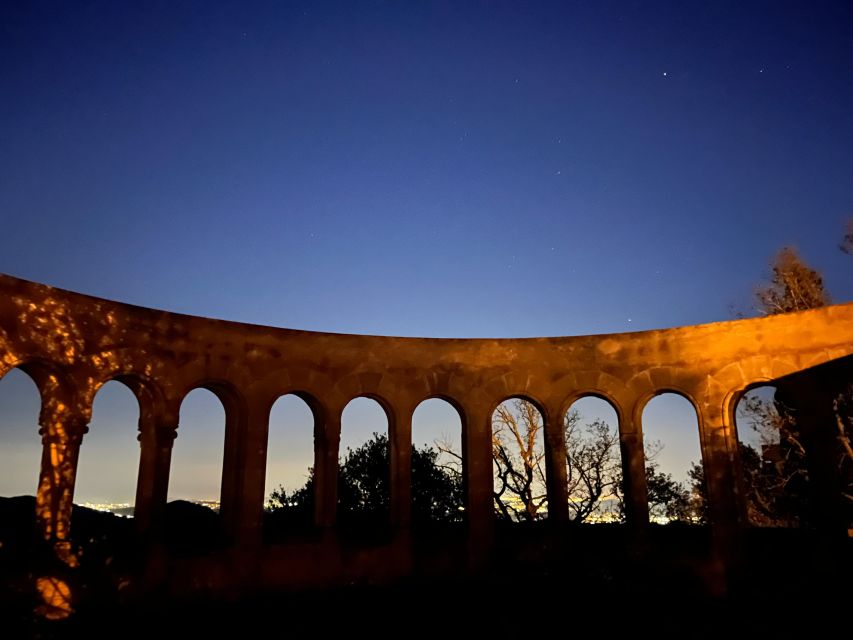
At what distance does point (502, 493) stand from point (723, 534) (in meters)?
7.36

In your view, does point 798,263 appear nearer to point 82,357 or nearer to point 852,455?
point 852,455

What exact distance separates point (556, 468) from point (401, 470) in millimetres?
2759

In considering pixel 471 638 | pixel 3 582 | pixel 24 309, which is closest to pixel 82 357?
pixel 24 309

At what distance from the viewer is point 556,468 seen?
11.4m

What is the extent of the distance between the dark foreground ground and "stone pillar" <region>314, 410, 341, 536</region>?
117 centimetres

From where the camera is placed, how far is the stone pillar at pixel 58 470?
8328mm

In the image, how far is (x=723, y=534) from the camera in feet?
33.6

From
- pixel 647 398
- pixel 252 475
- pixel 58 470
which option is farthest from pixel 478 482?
pixel 58 470

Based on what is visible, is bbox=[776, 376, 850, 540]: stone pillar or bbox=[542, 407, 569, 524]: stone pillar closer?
bbox=[776, 376, 850, 540]: stone pillar

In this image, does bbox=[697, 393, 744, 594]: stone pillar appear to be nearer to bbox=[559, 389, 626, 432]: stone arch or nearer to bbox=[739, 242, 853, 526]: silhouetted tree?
bbox=[559, 389, 626, 432]: stone arch

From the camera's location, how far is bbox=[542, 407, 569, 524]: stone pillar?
11289 millimetres

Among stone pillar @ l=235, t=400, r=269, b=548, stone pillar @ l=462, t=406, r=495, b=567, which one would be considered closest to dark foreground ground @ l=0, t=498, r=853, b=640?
stone pillar @ l=462, t=406, r=495, b=567

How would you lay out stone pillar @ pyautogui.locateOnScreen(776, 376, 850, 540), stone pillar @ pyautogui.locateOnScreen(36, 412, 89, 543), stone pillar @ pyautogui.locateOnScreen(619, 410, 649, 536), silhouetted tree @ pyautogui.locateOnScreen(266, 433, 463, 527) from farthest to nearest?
1. silhouetted tree @ pyautogui.locateOnScreen(266, 433, 463, 527)
2. stone pillar @ pyautogui.locateOnScreen(619, 410, 649, 536)
3. stone pillar @ pyautogui.locateOnScreen(776, 376, 850, 540)
4. stone pillar @ pyautogui.locateOnScreen(36, 412, 89, 543)

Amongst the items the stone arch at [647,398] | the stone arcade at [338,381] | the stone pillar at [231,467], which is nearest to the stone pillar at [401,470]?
the stone arcade at [338,381]
